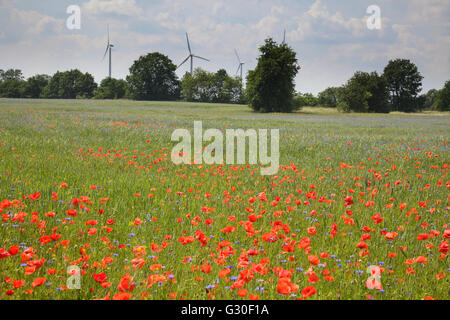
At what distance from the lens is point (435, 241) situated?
13.0 feet

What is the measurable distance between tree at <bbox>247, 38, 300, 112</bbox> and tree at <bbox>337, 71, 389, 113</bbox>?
57.0 ft

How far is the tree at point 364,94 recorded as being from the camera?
71.1 meters

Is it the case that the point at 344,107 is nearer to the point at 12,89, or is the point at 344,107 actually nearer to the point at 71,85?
the point at 71,85

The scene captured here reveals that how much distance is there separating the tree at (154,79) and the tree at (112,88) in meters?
4.91

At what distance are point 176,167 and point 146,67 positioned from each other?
9949cm

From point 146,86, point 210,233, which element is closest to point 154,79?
point 146,86

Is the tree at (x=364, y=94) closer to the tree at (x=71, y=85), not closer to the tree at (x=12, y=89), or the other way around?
the tree at (x=71, y=85)

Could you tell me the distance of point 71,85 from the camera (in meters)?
106

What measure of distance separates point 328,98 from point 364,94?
36.5 meters

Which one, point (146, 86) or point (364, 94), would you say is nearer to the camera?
point (364, 94)

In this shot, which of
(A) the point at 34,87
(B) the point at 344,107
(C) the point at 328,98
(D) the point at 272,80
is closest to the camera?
(D) the point at 272,80

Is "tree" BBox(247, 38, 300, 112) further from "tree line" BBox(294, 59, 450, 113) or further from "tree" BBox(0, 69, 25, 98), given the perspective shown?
"tree" BBox(0, 69, 25, 98)

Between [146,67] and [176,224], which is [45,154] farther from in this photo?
[146,67]

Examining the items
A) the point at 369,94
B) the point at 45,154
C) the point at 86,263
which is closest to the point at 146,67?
the point at 369,94
